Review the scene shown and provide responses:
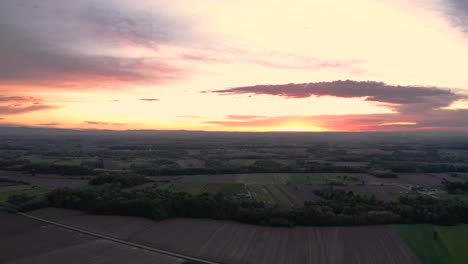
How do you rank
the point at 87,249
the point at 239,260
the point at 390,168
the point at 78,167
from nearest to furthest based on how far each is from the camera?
the point at 239,260 → the point at 87,249 → the point at 78,167 → the point at 390,168

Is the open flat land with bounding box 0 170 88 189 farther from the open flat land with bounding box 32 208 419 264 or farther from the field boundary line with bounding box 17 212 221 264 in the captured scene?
the open flat land with bounding box 32 208 419 264

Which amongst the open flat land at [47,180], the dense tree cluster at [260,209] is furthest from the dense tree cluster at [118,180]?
the dense tree cluster at [260,209]

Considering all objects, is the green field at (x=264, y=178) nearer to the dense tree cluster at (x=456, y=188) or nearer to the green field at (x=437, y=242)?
the dense tree cluster at (x=456, y=188)

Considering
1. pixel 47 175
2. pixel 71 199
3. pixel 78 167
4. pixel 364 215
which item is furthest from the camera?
pixel 78 167

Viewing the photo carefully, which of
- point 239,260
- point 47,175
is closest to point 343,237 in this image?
point 239,260

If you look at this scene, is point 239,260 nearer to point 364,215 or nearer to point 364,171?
point 364,215

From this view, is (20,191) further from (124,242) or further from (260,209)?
(260,209)

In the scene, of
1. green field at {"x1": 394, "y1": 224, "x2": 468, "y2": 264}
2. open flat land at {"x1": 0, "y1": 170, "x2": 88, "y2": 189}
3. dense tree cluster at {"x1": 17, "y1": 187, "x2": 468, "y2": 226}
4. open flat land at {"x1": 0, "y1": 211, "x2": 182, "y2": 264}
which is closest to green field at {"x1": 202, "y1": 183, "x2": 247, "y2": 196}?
dense tree cluster at {"x1": 17, "y1": 187, "x2": 468, "y2": 226}

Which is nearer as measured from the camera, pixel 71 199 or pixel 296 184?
pixel 71 199
